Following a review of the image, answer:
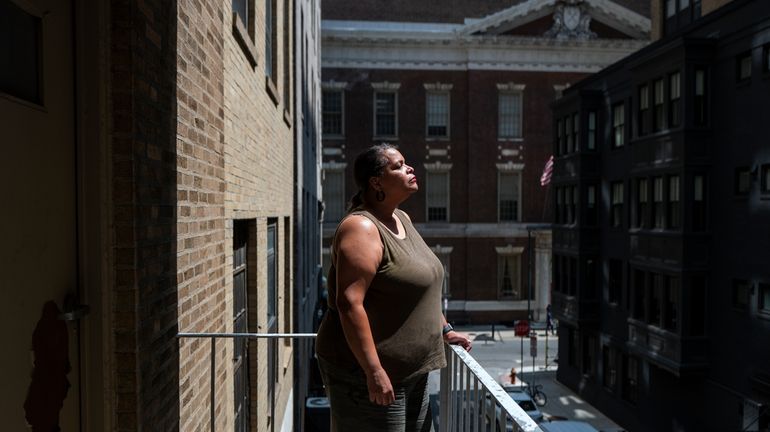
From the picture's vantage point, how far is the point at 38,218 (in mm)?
2334

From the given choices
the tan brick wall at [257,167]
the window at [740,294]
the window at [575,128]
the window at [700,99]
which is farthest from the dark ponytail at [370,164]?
the window at [575,128]

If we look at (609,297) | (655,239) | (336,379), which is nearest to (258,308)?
(336,379)

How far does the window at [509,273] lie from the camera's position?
122ft

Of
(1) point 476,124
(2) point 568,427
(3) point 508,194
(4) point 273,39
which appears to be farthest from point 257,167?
(3) point 508,194

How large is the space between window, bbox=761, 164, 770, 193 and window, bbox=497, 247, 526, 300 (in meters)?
21.3

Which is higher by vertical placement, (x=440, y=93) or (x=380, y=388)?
(x=440, y=93)

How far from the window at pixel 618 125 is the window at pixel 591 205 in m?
2.29

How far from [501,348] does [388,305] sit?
100 feet

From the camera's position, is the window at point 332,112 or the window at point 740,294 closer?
the window at point 740,294

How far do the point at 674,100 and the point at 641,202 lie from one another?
3937 mm

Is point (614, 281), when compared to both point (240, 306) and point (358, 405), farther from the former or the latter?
point (358, 405)

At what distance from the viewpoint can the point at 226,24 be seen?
479 cm

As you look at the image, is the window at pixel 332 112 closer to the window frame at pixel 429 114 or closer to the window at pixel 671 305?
the window frame at pixel 429 114

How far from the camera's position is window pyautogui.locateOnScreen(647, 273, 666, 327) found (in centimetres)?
1983
